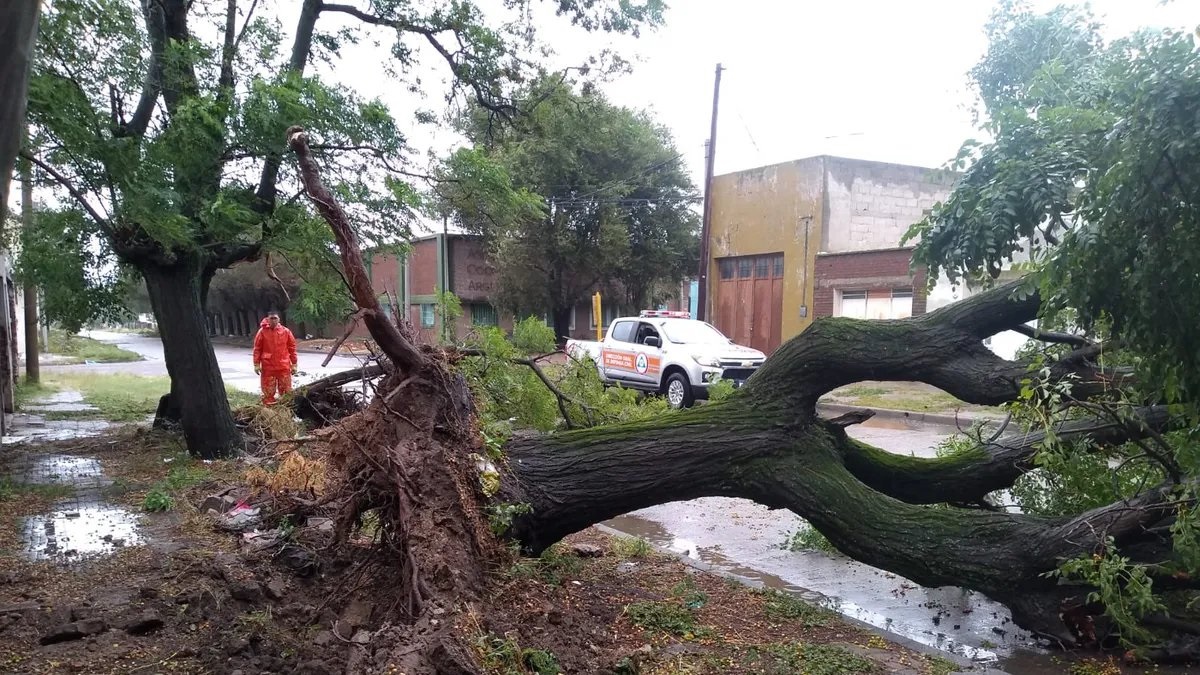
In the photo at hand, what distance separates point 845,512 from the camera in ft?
16.2

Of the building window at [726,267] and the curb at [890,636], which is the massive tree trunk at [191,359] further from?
the building window at [726,267]

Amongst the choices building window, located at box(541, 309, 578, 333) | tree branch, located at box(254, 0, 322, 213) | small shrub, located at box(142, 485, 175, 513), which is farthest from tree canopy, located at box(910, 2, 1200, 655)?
building window, located at box(541, 309, 578, 333)

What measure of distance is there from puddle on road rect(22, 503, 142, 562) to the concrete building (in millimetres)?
16271

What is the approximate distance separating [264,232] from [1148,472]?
8181 millimetres

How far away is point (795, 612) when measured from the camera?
4.96 metres

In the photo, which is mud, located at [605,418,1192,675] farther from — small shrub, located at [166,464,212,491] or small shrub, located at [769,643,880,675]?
small shrub, located at [166,464,212,491]

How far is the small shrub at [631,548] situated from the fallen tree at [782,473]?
1069 mm

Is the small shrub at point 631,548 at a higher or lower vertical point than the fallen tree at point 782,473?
lower

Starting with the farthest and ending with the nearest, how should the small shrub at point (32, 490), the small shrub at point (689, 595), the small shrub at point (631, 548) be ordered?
the small shrub at point (32, 490) < the small shrub at point (631, 548) < the small shrub at point (689, 595)

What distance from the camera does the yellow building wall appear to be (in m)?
21.0

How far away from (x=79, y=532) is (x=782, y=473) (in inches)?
207

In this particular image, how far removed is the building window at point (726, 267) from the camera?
23.7 meters

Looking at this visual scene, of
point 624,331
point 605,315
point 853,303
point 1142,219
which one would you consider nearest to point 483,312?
point 605,315

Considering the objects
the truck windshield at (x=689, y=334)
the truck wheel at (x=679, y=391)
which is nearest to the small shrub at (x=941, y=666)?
the truck wheel at (x=679, y=391)
